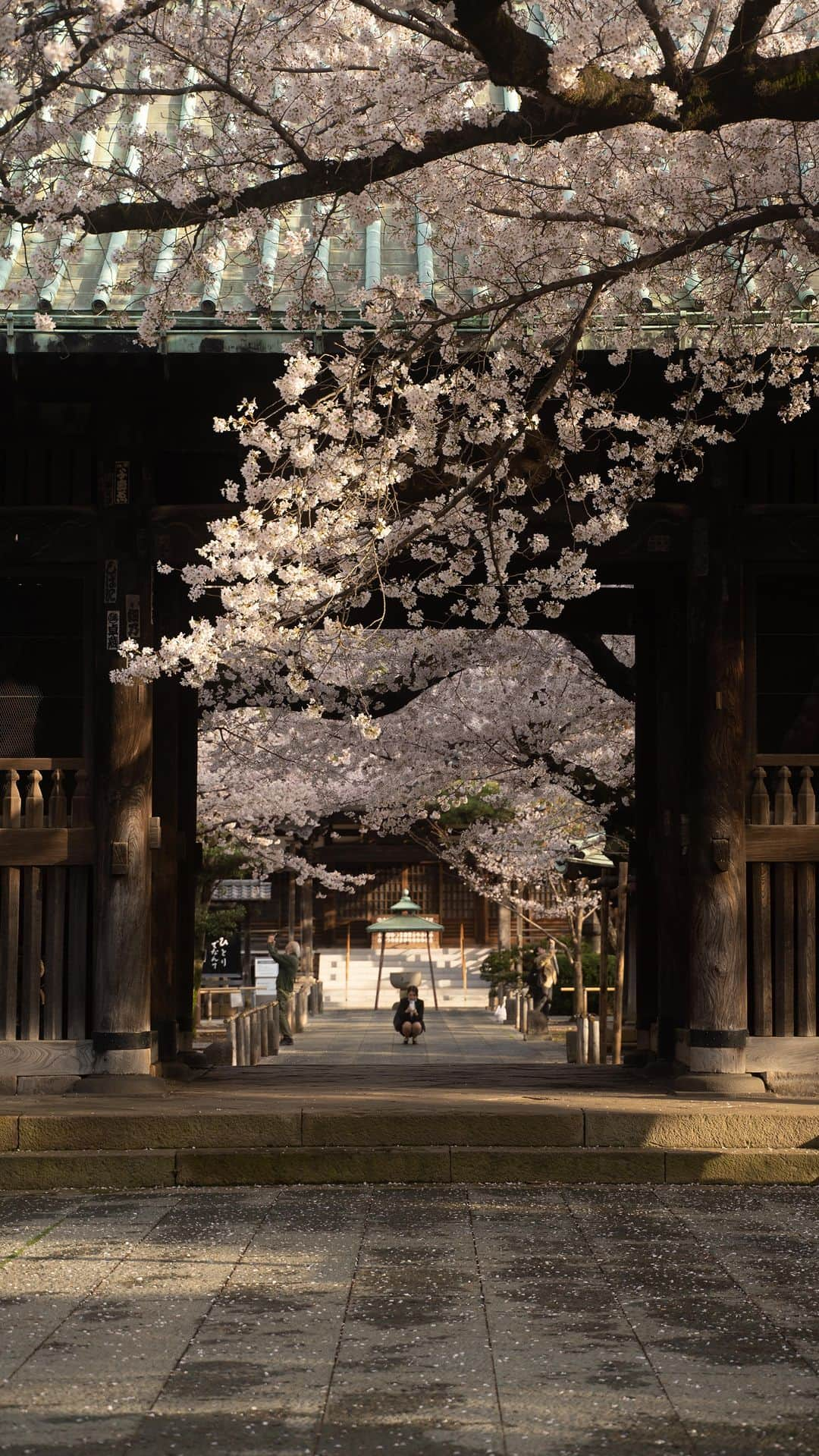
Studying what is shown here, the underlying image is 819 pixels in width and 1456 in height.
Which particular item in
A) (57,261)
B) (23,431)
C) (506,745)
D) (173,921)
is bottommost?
(173,921)

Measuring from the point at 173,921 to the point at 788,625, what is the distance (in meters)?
5.63

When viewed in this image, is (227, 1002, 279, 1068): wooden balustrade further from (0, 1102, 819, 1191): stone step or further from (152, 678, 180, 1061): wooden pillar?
(0, 1102, 819, 1191): stone step

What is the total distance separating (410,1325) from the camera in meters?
6.25

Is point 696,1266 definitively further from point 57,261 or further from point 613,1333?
point 57,261

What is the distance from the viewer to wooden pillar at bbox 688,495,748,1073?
11398 mm

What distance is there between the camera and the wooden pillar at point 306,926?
38.8 meters

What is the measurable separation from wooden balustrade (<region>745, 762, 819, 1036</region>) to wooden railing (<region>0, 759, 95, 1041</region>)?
4825 millimetres

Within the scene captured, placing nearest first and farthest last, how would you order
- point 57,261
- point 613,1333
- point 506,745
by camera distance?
point 613,1333, point 57,261, point 506,745

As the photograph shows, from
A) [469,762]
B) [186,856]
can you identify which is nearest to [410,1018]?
[469,762]

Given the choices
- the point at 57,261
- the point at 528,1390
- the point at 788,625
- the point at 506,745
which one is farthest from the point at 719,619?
the point at 506,745

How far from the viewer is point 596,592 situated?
47.0ft

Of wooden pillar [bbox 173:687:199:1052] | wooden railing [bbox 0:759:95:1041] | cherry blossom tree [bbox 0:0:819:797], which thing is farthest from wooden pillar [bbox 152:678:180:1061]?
cherry blossom tree [bbox 0:0:819:797]

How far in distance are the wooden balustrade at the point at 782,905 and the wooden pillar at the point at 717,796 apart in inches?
7.7

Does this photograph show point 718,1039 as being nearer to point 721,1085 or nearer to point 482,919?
point 721,1085
